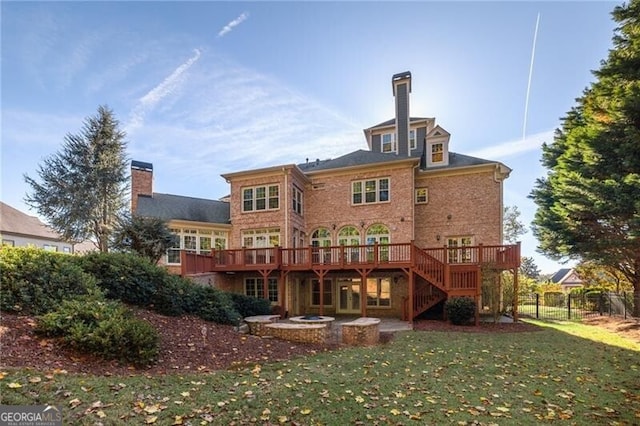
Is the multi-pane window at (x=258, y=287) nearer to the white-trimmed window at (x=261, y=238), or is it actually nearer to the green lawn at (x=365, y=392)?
the white-trimmed window at (x=261, y=238)

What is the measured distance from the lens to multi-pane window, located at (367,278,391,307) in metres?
17.0

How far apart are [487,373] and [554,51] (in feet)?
39.7

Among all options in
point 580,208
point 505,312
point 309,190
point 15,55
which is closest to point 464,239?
point 505,312

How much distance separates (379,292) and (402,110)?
1073 cm

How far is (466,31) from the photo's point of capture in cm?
1099

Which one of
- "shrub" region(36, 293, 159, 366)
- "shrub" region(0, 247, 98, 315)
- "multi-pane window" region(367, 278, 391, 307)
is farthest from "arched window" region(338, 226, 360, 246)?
"shrub" region(36, 293, 159, 366)

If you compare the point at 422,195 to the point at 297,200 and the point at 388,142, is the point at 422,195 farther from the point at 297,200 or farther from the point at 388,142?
the point at 297,200

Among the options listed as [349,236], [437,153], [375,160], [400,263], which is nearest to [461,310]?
[400,263]

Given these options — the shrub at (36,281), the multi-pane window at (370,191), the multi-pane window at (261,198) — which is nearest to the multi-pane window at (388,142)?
the multi-pane window at (370,191)

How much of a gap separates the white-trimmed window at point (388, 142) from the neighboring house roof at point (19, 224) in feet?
94.0

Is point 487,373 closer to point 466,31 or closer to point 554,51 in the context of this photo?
point 466,31

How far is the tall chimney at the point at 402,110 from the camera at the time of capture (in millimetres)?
19562

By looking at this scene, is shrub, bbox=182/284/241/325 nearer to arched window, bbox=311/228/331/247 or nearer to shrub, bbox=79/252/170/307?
shrub, bbox=79/252/170/307

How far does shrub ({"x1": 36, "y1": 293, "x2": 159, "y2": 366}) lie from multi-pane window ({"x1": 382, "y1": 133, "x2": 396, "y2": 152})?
56.4ft
